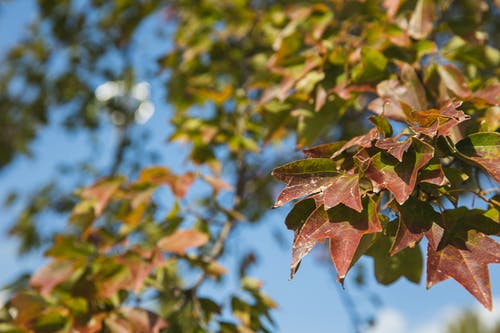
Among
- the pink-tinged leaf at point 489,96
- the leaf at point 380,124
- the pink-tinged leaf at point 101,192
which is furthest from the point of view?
the pink-tinged leaf at point 101,192

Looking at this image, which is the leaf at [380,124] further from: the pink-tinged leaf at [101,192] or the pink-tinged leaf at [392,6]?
the pink-tinged leaf at [101,192]

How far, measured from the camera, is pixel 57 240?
1342 millimetres

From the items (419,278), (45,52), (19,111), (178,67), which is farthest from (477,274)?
(19,111)

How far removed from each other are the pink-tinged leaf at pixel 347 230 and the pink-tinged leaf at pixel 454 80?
475mm

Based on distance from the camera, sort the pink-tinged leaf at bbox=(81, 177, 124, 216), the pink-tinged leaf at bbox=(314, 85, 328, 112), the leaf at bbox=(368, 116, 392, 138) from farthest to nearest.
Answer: the pink-tinged leaf at bbox=(81, 177, 124, 216)
the pink-tinged leaf at bbox=(314, 85, 328, 112)
the leaf at bbox=(368, 116, 392, 138)

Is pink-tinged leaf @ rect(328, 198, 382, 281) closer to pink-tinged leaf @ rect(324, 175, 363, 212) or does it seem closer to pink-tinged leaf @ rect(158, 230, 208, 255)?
pink-tinged leaf @ rect(324, 175, 363, 212)

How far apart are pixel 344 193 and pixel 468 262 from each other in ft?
0.62

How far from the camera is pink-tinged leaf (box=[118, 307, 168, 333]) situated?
1203 mm

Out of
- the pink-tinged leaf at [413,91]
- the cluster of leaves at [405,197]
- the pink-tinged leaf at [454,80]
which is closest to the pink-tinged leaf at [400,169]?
the cluster of leaves at [405,197]

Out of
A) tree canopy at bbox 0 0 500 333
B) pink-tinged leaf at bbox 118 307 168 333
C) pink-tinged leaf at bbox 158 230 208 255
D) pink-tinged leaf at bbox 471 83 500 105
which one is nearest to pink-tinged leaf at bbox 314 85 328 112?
tree canopy at bbox 0 0 500 333

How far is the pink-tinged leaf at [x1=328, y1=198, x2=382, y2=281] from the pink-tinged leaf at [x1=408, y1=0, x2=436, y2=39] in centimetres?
65

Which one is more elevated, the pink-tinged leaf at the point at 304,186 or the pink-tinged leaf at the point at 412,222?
the pink-tinged leaf at the point at 304,186

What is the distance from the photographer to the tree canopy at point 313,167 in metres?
0.74

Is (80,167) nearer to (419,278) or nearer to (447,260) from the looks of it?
(419,278)
